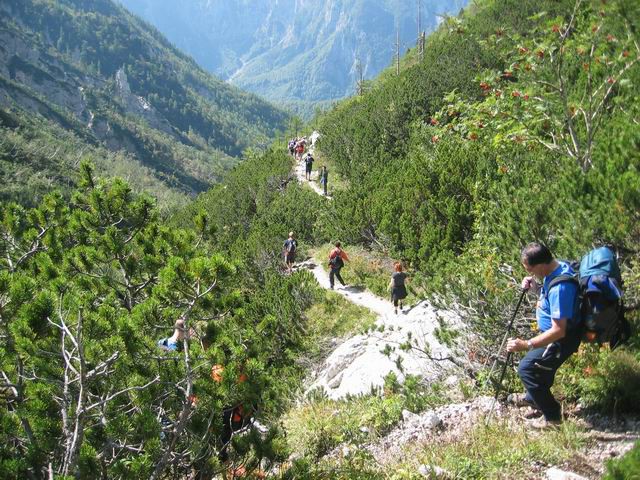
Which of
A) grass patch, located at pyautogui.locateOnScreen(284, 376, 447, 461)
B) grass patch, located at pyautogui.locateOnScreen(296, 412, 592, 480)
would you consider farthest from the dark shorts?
grass patch, located at pyautogui.locateOnScreen(296, 412, 592, 480)

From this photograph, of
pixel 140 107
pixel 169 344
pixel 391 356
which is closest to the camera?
pixel 169 344

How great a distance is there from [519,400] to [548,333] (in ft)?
3.91

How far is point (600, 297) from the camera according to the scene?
3111mm

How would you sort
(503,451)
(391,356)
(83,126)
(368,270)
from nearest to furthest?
(503,451)
(391,356)
(368,270)
(83,126)

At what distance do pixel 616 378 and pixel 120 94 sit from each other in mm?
194099

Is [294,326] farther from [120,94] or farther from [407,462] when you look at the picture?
[120,94]

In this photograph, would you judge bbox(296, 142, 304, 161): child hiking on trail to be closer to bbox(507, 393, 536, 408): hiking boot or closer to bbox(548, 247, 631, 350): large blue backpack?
bbox(507, 393, 536, 408): hiking boot

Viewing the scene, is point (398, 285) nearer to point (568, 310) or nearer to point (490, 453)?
point (490, 453)

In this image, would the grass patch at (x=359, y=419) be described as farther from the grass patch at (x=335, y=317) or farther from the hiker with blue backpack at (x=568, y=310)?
the grass patch at (x=335, y=317)

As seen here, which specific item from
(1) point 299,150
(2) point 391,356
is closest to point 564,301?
(2) point 391,356

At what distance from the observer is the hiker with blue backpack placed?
3.12 metres

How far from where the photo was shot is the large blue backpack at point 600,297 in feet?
10.2

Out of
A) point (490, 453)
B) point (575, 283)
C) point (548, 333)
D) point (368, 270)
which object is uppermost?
point (368, 270)

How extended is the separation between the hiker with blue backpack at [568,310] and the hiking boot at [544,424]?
0.27 metres
